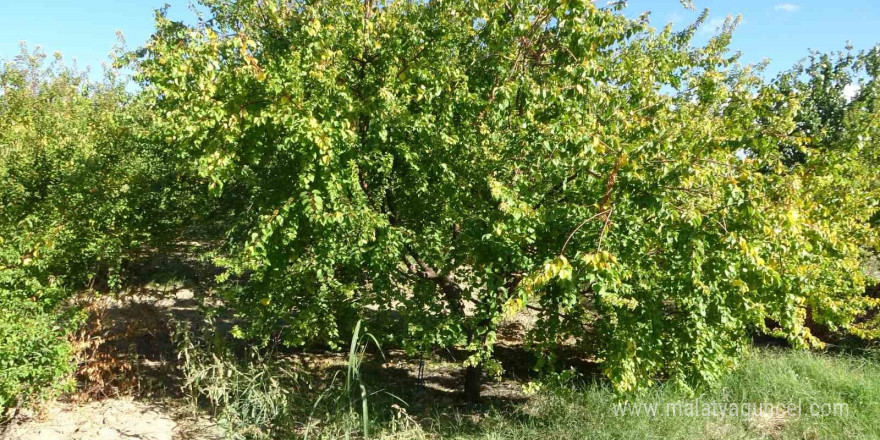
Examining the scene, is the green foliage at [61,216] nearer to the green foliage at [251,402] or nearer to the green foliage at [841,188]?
the green foliage at [251,402]

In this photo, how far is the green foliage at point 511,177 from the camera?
3.44 meters

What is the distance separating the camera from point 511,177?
4.16m

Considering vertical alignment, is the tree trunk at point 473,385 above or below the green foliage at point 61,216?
below

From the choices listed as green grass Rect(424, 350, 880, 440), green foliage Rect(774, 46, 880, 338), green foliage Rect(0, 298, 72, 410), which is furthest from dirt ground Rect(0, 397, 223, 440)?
green foliage Rect(774, 46, 880, 338)

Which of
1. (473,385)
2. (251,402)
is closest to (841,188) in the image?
(473,385)

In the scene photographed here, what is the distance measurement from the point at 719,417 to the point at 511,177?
2.93 meters

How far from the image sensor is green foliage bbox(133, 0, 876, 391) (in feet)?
11.3

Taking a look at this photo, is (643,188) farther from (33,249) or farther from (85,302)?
(85,302)

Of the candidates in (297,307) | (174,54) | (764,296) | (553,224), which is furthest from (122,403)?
(764,296)

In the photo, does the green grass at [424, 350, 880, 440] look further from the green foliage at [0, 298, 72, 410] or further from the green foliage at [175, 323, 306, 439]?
the green foliage at [0, 298, 72, 410]

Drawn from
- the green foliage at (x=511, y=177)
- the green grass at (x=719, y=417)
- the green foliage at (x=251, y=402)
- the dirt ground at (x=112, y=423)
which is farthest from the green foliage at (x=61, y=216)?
the green grass at (x=719, y=417)

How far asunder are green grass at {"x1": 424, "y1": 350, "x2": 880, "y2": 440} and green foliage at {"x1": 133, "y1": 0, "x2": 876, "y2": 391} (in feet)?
1.38

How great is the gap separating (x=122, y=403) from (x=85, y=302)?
1.27m

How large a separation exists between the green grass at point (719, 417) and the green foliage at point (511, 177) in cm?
42
